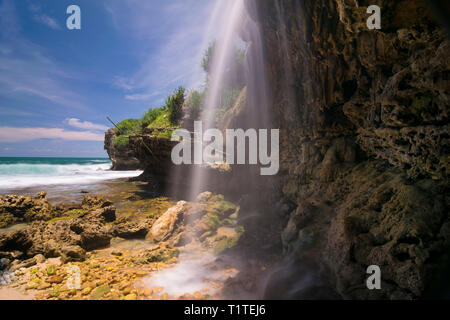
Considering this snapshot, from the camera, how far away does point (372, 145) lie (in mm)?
3334

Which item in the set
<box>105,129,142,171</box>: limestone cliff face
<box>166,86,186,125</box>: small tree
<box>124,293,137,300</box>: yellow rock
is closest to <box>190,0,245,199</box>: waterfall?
<box>166,86,186,125</box>: small tree

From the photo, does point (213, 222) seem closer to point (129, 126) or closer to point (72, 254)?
point (72, 254)

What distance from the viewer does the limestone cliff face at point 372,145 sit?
1.92 meters

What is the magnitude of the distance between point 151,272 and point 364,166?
4.37m

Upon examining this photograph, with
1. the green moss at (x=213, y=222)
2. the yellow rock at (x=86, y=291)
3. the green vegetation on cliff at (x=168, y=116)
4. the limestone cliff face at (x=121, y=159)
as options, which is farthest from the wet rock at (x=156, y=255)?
the limestone cliff face at (x=121, y=159)

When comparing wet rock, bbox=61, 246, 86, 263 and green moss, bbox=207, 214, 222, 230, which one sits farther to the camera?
green moss, bbox=207, 214, 222, 230

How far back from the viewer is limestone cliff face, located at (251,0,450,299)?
6.30 feet

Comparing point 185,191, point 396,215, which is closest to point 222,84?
point 185,191

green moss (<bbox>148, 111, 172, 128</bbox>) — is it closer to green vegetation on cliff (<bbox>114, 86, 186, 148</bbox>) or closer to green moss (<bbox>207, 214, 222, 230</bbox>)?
green vegetation on cliff (<bbox>114, 86, 186, 148</bbox>)

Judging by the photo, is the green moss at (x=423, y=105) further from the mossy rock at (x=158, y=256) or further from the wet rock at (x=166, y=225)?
the wet rock at (x=166, y=225)

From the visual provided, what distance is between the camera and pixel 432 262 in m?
1.73

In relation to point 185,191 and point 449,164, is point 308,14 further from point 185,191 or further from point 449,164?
point 185,191

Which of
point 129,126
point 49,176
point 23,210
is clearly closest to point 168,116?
point 129,126

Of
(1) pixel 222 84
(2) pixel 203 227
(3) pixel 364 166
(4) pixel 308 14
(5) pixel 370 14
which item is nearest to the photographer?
(5) pixel 370 14
